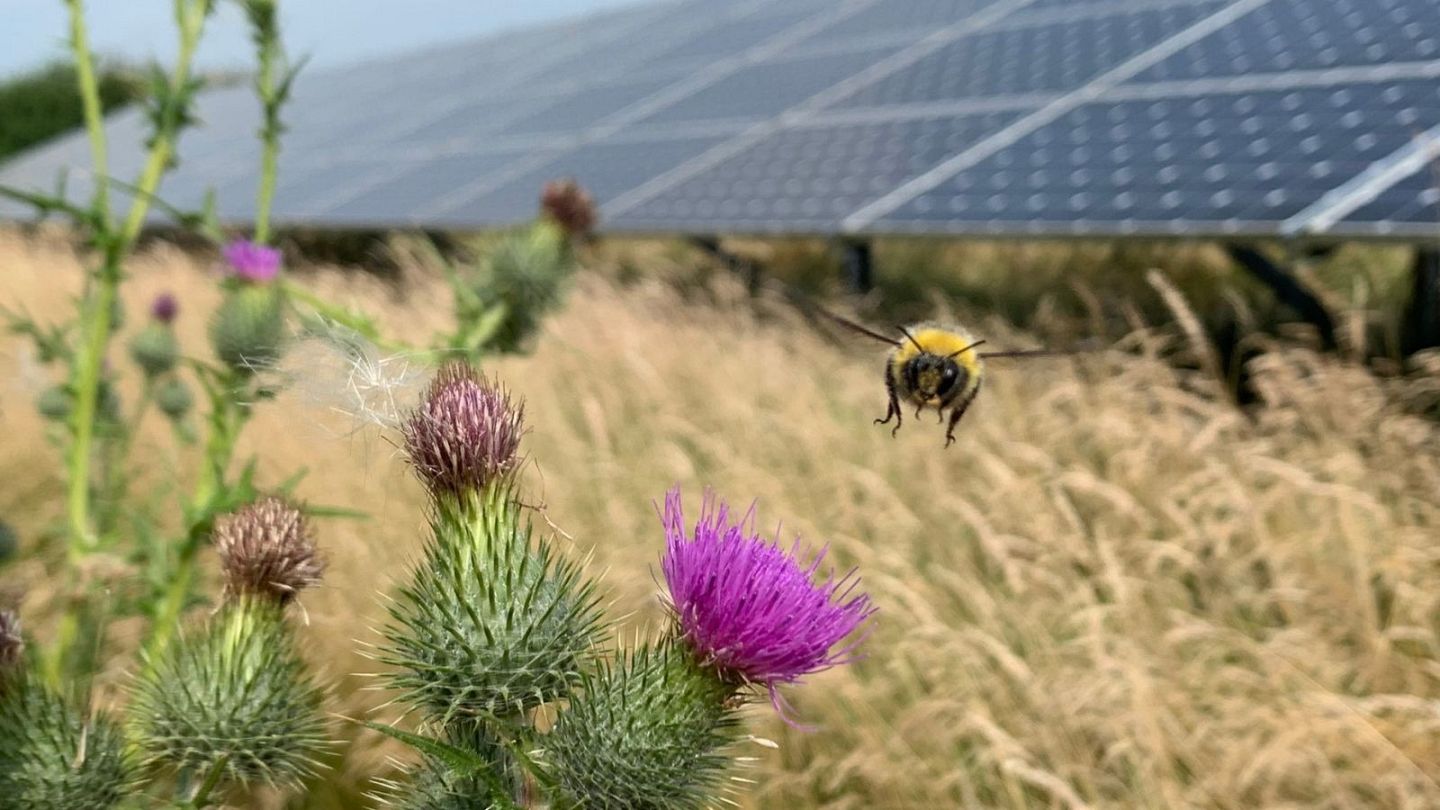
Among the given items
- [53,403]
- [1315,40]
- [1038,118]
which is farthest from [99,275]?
[1315,40]

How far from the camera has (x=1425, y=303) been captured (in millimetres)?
5648

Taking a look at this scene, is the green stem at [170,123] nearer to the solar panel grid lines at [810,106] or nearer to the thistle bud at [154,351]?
the thistle bud at [154,351]

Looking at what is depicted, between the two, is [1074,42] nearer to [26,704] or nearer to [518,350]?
[518,350]

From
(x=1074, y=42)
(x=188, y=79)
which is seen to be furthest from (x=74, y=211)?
(x=1074, y=42)

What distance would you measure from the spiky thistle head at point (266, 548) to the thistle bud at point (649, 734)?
0.38 m

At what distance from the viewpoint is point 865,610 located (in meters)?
1.13

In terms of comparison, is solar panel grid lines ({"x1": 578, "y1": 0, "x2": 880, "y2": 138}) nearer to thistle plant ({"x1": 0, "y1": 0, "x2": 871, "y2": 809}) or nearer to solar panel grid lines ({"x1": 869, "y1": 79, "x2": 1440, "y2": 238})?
solar panel grid lines ({"x1": 869, "y1": 79, "x2": 1440, "y2": 238})

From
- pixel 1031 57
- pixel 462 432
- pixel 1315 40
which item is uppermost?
pixel 1031 57

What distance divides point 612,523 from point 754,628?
3.77 metres

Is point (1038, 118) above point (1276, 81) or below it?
below

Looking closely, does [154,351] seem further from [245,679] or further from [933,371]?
[933,371]

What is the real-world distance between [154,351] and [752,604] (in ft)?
10.1

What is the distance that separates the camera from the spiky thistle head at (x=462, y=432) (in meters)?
1.06

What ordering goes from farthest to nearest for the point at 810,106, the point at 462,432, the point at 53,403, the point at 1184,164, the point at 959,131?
1. the point at 810,106
2. the point at 959,131
3. the point at 1184,164
4. the point at 53,403
5. the point at 462,432
